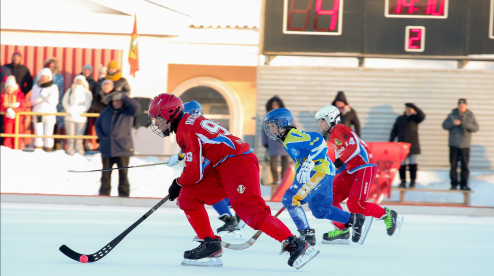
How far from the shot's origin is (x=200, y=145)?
3.62 meters

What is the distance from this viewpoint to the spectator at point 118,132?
314 inches

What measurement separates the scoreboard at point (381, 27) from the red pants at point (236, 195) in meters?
7.21

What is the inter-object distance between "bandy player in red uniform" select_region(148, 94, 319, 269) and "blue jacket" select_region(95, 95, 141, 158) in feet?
13.9

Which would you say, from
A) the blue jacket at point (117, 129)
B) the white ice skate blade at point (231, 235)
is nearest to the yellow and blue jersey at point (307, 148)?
the white ice skate blade at point (231, 235)

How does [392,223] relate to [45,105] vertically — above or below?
below

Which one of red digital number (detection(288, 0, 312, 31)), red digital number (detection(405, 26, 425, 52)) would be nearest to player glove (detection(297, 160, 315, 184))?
red digital number (detection(288, 0, 312, 31))

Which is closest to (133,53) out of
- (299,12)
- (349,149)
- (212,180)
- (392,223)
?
(299,12)

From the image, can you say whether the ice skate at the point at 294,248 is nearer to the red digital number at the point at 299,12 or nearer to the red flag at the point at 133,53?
the red digital number at the point at 299,12

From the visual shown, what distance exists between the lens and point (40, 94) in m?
9.80

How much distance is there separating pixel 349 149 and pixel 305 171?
96cm

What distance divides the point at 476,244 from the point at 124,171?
15.3ft

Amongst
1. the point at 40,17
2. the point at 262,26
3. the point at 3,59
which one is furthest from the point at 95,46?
the point at 262,26

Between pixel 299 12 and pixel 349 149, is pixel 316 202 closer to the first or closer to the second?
pixel 349 149

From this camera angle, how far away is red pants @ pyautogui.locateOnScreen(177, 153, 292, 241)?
360cm
